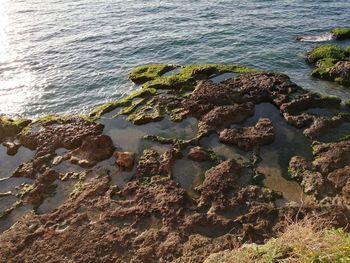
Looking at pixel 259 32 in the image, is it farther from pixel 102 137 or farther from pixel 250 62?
pixel 102 137

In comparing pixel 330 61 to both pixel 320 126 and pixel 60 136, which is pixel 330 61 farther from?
pixel 60 136

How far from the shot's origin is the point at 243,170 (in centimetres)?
1444

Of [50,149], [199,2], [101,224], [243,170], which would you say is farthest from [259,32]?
[101,224]

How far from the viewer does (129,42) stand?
27.6 meters

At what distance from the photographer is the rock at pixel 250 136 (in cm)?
1569

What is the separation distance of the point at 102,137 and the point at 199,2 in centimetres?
2204

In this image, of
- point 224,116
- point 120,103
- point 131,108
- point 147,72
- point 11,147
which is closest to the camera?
point 11,147

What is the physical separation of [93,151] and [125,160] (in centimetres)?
167

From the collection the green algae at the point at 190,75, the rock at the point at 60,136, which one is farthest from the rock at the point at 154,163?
the green algae at the point at 190,75

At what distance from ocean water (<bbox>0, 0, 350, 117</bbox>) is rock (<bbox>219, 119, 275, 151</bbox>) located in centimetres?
542

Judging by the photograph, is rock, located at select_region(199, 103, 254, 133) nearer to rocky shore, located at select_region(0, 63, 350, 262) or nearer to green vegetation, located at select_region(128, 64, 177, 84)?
rocky shore, located at select_region(0, 63, 350, 262)

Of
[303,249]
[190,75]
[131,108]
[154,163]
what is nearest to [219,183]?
[154,163]

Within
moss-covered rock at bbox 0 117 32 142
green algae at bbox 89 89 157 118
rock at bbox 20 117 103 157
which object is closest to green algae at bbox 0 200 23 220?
rock at bbox 20 117 103 157

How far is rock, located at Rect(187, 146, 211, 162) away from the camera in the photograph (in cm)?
1512
